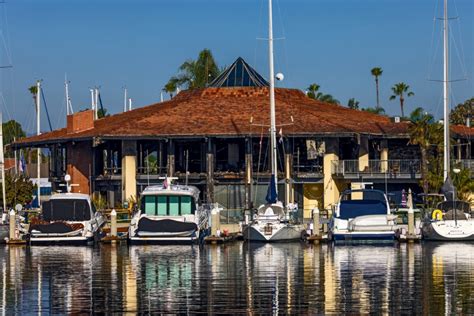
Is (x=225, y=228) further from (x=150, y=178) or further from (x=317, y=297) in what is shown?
(x=317, y=297)

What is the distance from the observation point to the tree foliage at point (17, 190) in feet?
271

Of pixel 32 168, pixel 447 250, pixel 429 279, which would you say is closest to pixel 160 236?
pixel 447 250

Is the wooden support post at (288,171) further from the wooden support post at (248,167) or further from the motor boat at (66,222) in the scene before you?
the motor boat at (66,222)

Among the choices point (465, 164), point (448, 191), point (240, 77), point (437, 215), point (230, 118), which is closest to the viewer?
point (437, 215)

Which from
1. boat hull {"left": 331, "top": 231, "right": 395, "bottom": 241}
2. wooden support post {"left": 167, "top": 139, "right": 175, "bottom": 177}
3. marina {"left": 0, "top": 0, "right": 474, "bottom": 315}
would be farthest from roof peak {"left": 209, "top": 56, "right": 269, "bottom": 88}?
boat hull {"left": 331, "top": 231, "right": 395, "bottom": 241}

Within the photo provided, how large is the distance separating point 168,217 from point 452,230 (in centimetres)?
1349

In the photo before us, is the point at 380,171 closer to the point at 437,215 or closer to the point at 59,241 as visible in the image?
the point at 437,215

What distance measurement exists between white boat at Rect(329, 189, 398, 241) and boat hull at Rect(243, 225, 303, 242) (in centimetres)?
184

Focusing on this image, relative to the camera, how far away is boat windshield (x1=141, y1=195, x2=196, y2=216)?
203 ft

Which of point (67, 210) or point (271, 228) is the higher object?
point (67, 210)

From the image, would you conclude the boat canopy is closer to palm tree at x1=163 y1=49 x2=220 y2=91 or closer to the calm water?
the calm water

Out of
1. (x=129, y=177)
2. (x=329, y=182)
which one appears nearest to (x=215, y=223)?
(x=129, y=177)

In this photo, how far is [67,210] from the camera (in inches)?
2441

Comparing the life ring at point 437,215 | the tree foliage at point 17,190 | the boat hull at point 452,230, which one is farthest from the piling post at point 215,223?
the tree foliage at point 17,190
